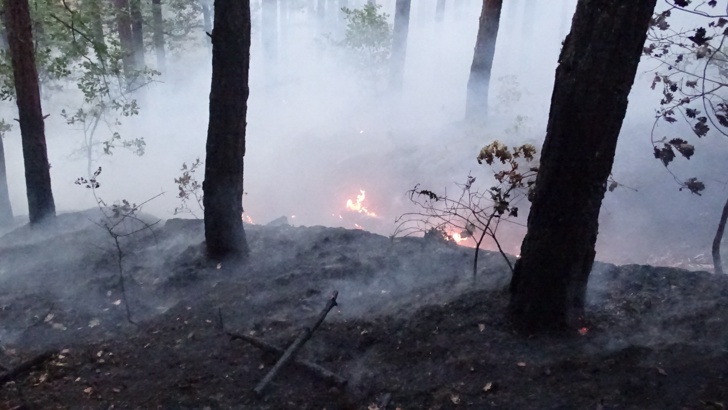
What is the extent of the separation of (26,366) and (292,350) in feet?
9.02

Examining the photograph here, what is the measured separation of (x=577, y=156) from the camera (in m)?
4.08

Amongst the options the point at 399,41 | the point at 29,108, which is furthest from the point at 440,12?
the point at 29,108

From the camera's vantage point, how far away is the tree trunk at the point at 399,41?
2355 cm

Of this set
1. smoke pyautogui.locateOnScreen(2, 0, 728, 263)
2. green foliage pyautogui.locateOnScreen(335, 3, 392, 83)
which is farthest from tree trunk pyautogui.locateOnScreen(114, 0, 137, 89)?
green foliage pyautogui.locateOnScreen(335, 3, 392, 83)

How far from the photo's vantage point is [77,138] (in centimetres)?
2500

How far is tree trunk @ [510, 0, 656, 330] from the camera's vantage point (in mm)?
3830

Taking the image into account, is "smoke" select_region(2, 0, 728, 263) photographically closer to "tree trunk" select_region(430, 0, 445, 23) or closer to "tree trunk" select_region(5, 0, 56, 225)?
"tree trunk" select_region(430, 0, 445, 23)

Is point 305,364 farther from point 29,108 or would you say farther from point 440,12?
point 440,12

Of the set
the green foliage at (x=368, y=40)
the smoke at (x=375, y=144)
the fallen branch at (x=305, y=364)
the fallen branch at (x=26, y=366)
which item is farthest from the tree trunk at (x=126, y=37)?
the fallen branch at (x=305, y=364)

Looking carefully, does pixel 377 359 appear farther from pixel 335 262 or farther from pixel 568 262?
pixel 335 262

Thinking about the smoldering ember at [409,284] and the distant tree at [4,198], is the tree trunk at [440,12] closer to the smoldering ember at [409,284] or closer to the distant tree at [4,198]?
the smoldering ember at [409,284]

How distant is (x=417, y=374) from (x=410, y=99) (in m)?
22.1

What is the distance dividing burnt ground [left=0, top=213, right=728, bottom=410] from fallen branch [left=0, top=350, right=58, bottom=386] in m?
0.04

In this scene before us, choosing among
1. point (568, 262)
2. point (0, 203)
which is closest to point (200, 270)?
point (568, 262)
